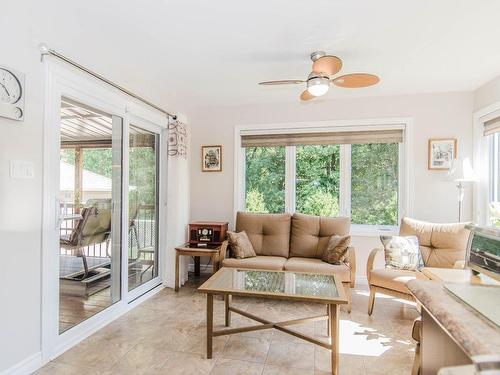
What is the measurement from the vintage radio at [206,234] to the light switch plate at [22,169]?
2084 millimetres

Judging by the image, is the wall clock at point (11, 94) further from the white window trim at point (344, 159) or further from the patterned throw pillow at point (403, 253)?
the patterned throw pillow at point (403, 253)

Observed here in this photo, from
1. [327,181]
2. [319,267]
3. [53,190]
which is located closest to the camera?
[53,190]

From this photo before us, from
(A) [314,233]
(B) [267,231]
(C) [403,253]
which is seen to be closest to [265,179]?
(B) [267,231]

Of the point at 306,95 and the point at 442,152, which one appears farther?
the point at 442,152

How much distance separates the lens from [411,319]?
290cm

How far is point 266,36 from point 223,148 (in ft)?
6.86

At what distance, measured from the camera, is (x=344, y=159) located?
13.5ft

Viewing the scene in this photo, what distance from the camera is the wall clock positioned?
5.83 ft

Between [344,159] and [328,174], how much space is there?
0.30 meters

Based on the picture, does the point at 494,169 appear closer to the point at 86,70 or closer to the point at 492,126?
the point at 492,126

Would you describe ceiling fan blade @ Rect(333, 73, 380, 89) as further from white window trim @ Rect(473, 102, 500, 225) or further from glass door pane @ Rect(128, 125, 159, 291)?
glass door pane @ Rect(128, 125, 159, 291)

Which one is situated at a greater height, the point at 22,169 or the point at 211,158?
the point at 211,158

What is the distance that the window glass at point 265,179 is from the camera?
434 centimetres

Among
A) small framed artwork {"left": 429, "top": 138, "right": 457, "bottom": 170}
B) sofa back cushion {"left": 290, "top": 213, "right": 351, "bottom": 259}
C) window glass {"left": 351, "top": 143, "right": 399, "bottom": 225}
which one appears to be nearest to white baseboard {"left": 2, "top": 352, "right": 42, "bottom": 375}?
sofa back cushion {"left": 290, "top": 213, "right": 351, "bottom": 259}
